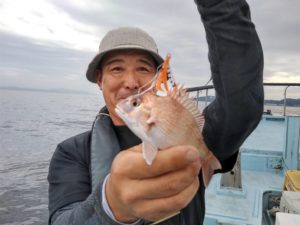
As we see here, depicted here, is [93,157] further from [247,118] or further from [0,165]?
[0,165]

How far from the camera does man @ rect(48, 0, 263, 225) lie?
162 cm

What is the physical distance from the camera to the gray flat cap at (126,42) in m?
2.75

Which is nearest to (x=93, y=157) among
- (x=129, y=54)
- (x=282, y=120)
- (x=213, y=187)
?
(x=129, y=54)

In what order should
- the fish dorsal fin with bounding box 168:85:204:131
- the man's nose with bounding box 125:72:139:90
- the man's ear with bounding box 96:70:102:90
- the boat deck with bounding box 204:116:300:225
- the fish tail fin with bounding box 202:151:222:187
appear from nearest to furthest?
1. the fish dorsal fin with bounding box 168:85:204:131
2. the fish tail fin with bounding box 202:151:222:187
3. the man's nose with bounding box 125:72:139:90
4. the man's ear with bounding box 96:70:102:90
5. the boat deck with bounding box 204:116:300:225

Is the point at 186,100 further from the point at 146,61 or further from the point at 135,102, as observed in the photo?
the point at 146,61

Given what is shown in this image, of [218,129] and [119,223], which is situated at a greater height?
[218,129]

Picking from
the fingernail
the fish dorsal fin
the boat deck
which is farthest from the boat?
the fingernail

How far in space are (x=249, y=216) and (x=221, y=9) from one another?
13.1ft

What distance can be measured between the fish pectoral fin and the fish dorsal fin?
1.18 feet

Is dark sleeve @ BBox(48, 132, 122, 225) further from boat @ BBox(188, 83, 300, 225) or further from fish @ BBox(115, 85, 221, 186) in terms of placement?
boat @ BBox(188, 83, 300, 225)

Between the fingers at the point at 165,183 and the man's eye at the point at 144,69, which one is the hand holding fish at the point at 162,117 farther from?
the man's eye at the point at 144,69

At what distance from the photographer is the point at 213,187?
611 cm

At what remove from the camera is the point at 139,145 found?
1.71 m

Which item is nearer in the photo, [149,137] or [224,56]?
[149,137]
